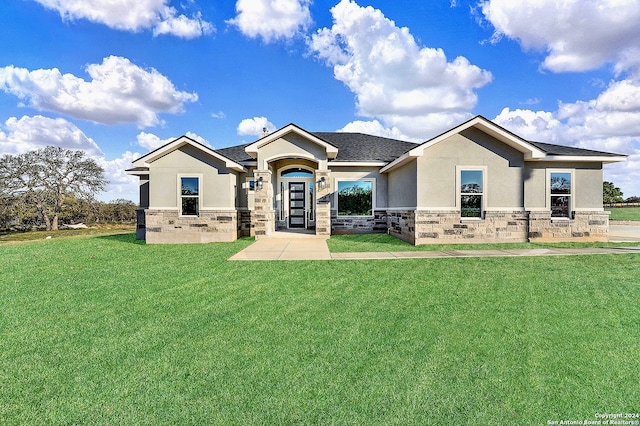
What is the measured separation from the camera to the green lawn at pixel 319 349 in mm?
2361

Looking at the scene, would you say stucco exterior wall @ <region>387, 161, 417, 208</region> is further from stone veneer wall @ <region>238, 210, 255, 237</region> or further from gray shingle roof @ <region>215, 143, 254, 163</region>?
gray shingle roof @ <region>215, 143, 254, 163</region>

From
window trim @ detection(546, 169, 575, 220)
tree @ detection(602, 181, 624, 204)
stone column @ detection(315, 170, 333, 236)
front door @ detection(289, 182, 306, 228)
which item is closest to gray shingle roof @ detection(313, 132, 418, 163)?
stone column @ detection(315, 170, 333, 236)

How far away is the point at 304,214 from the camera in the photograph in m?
16.0

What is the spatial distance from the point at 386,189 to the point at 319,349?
12.5 metres

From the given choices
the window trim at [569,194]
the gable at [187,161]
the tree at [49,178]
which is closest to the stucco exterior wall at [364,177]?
the gable at [187,161]

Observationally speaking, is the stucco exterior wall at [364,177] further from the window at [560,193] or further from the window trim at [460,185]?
the window at [560,193]

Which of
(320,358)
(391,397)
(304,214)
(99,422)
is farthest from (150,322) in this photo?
(304,214)

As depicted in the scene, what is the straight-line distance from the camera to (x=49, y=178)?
26328 mm

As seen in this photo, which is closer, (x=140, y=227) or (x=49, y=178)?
(x=140, y=227)

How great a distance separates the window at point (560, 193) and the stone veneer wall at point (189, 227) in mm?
12926

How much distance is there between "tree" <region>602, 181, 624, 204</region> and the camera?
34438mm

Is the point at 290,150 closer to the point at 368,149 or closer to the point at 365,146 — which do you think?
the point at 368,149

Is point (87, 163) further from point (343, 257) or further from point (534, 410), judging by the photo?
point (534, 410)

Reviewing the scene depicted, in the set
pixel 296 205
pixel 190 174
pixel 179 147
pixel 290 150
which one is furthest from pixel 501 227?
pixel 179 147
